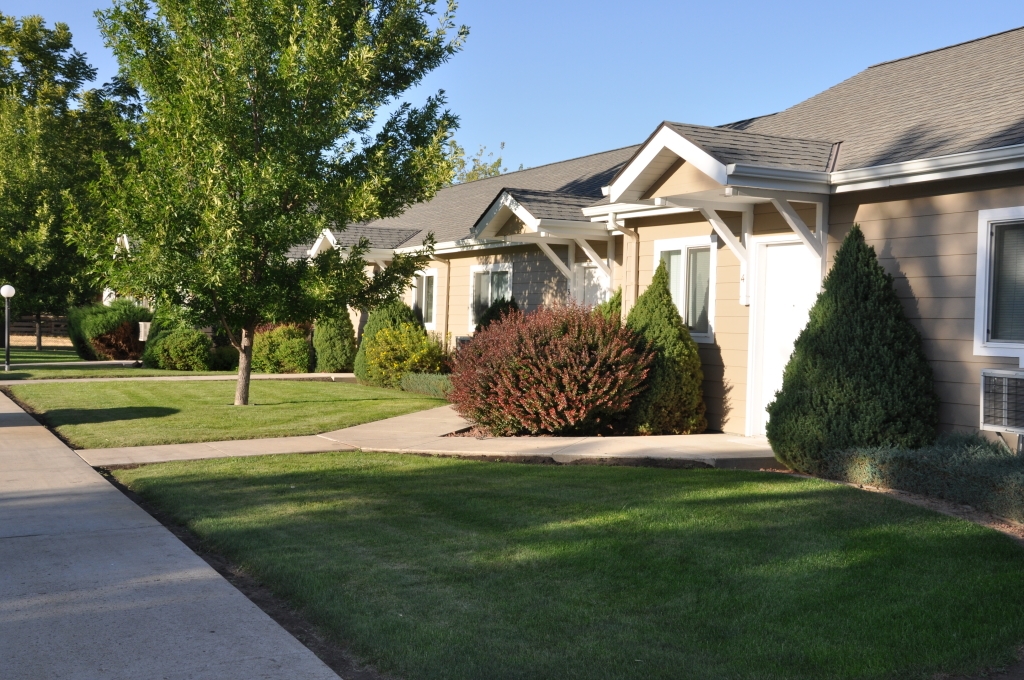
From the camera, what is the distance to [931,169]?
8984 millimetres

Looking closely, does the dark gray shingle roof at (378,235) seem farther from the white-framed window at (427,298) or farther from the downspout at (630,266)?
the downspout at (630,266)

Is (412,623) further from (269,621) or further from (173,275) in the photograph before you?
(173,275)

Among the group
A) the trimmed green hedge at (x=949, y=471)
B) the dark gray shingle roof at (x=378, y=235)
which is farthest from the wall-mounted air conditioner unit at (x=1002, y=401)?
the dark gray shingle roof at (x=378, y=235)

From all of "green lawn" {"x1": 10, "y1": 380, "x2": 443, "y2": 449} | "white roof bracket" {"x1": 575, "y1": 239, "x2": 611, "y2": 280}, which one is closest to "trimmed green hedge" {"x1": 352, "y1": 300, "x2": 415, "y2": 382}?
"green lawn" {"x1": 10, "y1": 380, "x2": 443, "y2": 449}

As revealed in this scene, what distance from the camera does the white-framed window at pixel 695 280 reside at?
1235cm

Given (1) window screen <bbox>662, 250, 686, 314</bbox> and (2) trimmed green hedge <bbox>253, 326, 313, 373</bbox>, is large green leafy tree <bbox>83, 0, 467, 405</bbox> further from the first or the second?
(2) trimmed green hedge <bbox>253, 326, 313, 373</bbox>

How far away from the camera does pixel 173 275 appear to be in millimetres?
13484

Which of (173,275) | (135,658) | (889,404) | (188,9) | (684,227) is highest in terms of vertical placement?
(188,9)

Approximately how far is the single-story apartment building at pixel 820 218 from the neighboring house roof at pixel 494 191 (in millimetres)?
1996

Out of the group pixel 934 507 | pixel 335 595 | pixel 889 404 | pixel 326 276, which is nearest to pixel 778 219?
pixel 889 404

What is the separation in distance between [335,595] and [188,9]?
1110 cm

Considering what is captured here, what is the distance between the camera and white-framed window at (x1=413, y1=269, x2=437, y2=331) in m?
21.6

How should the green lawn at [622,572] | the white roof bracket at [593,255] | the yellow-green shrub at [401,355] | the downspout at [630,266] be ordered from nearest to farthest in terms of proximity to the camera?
1. the green lawn at [622,572]
2. the downspout at [630,266]
3. the white roof bracket at [593,255]
4. the yellow-green shrub at [401,355]

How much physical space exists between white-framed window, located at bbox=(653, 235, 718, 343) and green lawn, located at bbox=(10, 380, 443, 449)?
15.5 feet
